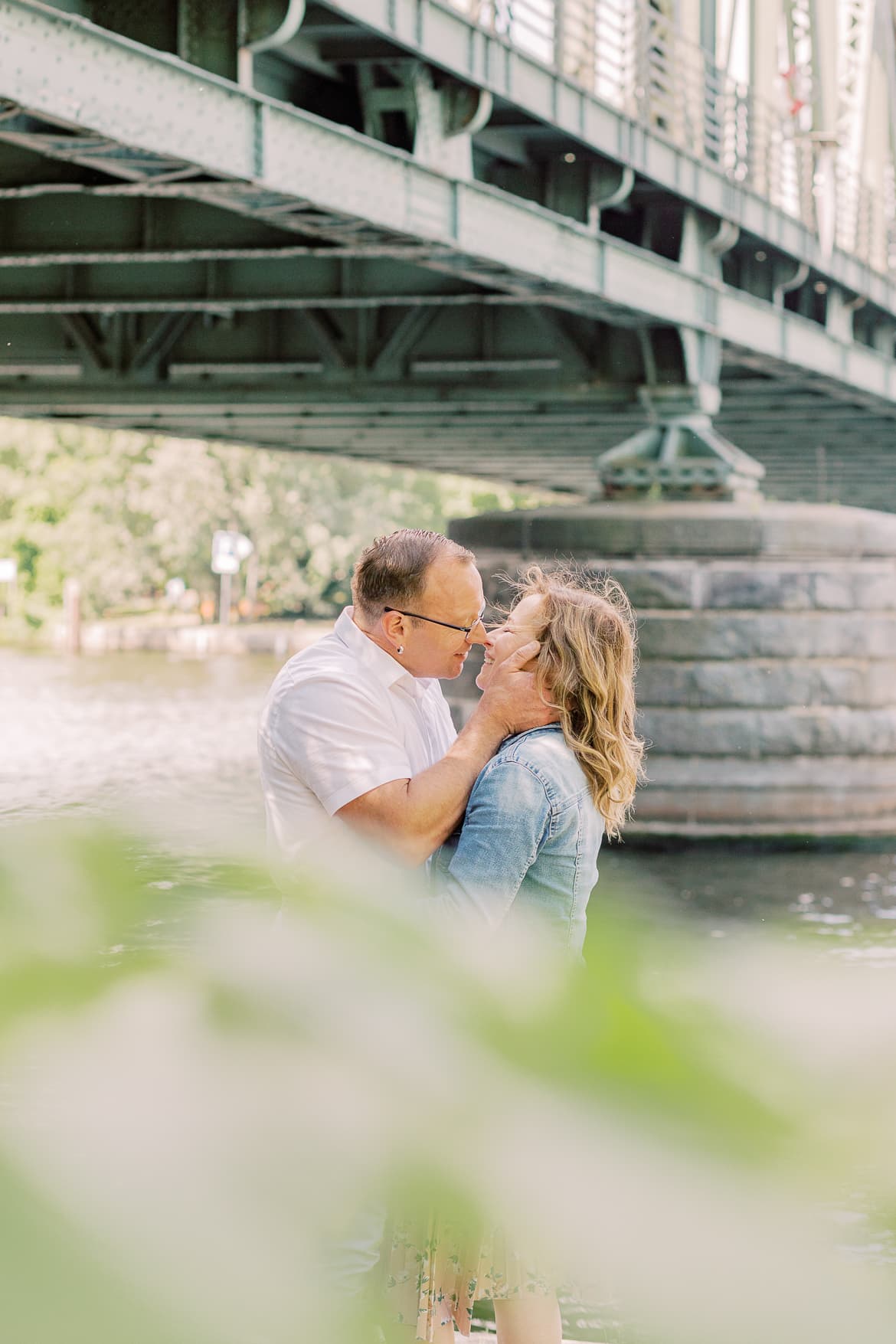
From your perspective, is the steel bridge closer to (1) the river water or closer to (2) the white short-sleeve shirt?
(1) the river water

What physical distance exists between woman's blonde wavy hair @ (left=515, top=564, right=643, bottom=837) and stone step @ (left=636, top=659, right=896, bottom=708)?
963 centimetres

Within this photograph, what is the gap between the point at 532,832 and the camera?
2.76 metres

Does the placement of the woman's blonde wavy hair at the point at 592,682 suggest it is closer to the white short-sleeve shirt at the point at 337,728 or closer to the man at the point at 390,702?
the man at the point at 390,702

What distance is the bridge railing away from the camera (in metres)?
13.4

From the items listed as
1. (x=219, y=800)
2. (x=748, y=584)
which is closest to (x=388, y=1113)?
(x=219, y=800)

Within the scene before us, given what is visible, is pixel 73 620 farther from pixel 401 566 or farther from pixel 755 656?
pixel 401 566

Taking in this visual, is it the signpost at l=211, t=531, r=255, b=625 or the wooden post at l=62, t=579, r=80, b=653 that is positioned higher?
the signpost at l=211, t=531, r=255, b=625

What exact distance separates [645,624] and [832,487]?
29796 millimetres

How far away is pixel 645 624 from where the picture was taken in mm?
12945

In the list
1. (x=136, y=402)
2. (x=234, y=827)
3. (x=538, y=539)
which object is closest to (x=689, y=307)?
(x=538, y=539)

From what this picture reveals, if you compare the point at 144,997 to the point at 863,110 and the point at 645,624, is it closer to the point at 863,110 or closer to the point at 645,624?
the point at 645,624

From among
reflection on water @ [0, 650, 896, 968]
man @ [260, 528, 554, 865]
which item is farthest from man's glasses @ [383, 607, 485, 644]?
reflection on water @ [0, 650, 896, 968]

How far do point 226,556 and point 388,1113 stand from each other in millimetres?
54027

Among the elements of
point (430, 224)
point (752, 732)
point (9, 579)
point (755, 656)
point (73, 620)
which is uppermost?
point (430, 224)
